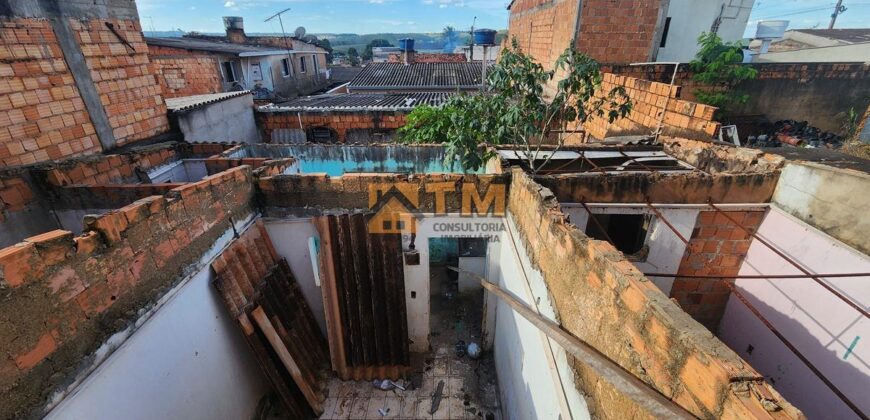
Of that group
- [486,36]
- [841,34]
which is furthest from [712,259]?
[841,34]

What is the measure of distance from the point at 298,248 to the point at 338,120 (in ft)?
16.6

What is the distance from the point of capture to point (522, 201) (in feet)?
12.6

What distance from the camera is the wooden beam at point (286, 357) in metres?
4.44

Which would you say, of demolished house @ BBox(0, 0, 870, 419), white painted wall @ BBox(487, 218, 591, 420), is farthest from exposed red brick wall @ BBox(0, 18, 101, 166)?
white painted wall @ BBox(487, 218, 591, 420)

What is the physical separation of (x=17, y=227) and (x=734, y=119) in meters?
12.1

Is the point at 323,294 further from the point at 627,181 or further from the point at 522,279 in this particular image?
the point at 627,181

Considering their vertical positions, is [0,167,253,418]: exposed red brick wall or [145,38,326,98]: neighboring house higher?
[145,38,326,98]: neighboring house

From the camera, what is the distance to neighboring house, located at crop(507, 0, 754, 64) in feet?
25.5

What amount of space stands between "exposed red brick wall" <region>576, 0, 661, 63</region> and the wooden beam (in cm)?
813

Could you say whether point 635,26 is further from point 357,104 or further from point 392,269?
point 392,269

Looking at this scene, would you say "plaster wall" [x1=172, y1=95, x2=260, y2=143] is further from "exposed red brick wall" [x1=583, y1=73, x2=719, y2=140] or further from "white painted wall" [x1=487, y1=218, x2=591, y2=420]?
"exposed red brick wall" [x1=583, y1=73, x2=719, y2=140]

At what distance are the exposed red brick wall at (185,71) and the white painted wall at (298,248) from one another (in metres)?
9.61

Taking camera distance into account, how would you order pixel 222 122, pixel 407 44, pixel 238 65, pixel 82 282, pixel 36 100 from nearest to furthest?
pixel 82 282 < pixel 36 100 < pixel 222 122 < pixel 238 65 < pixel 407 44

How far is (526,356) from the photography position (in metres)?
3.73
